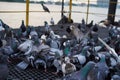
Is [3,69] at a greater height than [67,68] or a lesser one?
greater

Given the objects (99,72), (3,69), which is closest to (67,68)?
(99,72)

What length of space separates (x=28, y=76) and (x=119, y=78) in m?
1.42

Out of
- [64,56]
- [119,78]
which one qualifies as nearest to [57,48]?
[64,56]

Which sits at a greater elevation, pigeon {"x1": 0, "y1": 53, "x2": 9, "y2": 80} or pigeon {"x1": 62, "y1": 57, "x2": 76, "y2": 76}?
pigeon {"x1": 0, "y1": 53, "x2": 9, "y2": 80}

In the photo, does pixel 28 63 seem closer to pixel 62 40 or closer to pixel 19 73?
pixel 19 73

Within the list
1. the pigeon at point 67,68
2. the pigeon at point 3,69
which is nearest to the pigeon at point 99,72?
the pigeon at point 67,68

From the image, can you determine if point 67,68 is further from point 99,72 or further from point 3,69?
point 3,69

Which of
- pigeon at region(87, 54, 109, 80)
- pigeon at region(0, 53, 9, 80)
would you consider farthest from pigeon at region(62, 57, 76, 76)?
pigeon at region(0, 53, 9, 80)

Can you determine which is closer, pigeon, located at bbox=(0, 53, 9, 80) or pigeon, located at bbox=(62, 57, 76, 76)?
pigeon, located at bbox=(0, 53, 9, 80)

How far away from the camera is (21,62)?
4168 mm

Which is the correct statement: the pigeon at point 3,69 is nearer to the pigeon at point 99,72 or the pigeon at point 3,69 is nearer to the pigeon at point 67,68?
the pigeon at point 67,68

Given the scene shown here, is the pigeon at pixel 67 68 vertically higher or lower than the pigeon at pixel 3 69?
lower

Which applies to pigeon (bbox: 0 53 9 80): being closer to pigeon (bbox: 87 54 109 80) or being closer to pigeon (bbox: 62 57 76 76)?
pigeon (bbox: 62 57 76 76)

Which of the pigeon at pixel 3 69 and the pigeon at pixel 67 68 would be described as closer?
the pigeon at pixel 3 69
